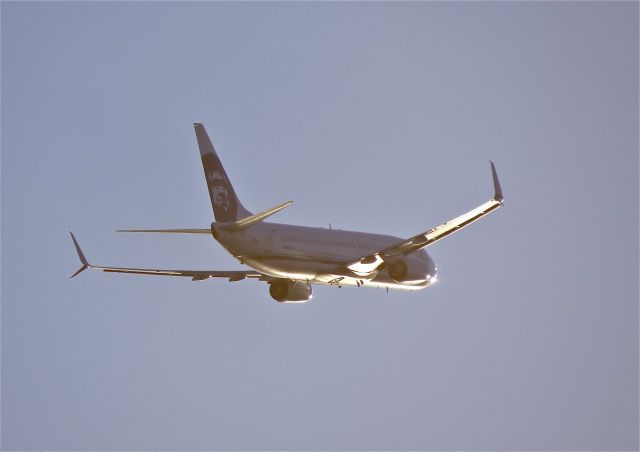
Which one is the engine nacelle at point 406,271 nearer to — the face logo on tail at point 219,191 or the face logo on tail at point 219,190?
the face logo on tail at point 219,191

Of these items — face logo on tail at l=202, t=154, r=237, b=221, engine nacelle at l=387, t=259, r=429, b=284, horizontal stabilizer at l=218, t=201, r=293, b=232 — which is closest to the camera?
horizontal stabilizer at l=218, t=201, r=293, b=232

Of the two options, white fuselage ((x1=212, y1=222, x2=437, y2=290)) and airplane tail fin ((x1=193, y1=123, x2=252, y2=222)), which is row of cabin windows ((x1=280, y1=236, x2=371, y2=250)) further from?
airplane tail fin ((x1=193, y1=123, x2=252, y2=222))

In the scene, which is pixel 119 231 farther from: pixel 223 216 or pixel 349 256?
pixel 349 256

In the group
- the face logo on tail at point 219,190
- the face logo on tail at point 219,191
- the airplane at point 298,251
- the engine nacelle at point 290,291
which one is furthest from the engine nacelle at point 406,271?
the face logo on tail at point 219,190

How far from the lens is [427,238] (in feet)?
223

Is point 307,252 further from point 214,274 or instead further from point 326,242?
point 214,274

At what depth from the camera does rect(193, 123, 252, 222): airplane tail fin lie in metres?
69.9

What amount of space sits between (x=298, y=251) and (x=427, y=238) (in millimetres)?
7113

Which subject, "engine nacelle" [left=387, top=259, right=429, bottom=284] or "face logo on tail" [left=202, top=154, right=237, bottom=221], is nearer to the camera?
"face logo on tail" [left=202, top=154, right=237, bottom=221]

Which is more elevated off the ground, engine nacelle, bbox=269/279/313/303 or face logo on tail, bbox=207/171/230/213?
face logo on tail, bbox=207/171/230/213

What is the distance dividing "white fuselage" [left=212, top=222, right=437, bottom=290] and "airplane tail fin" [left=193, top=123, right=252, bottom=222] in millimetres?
1586

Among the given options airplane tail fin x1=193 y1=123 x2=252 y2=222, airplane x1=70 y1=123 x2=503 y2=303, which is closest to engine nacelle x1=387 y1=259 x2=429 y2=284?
airplane x1=70 y1=123 x2=503 y2=303

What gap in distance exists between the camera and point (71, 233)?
222 ft

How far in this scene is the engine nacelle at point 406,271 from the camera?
74125mm
